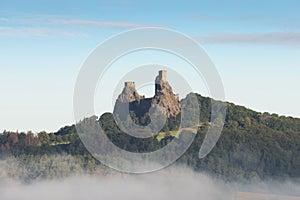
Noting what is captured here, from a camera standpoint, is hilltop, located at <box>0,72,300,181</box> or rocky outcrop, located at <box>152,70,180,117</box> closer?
rocky outcrop, located at <box>152,70,180,117</box>

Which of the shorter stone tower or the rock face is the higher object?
the shorter stone tower

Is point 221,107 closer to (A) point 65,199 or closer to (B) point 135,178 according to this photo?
(B) point 135,178

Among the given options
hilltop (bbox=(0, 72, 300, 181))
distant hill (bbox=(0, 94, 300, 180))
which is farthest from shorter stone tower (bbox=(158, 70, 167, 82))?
distant hill (bbox=(0, 94, 300, 180))

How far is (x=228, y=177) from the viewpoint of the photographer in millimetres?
128875

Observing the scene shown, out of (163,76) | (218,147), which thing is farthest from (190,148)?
(163,76)

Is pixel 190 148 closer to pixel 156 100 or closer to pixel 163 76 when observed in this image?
pixel 156 100

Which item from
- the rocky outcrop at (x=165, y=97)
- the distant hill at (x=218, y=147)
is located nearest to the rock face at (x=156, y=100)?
the rocky outcrop at (x=165, y=97)

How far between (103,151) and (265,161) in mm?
28465

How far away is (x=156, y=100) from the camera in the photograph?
4879 inches

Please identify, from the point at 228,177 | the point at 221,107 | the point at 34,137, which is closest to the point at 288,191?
the point at 228,177

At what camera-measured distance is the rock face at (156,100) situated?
4786 inches

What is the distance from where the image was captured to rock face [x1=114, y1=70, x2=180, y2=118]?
122m

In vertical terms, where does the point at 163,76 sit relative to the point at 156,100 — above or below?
above

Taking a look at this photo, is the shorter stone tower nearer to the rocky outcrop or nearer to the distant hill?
the rocky outcrop
